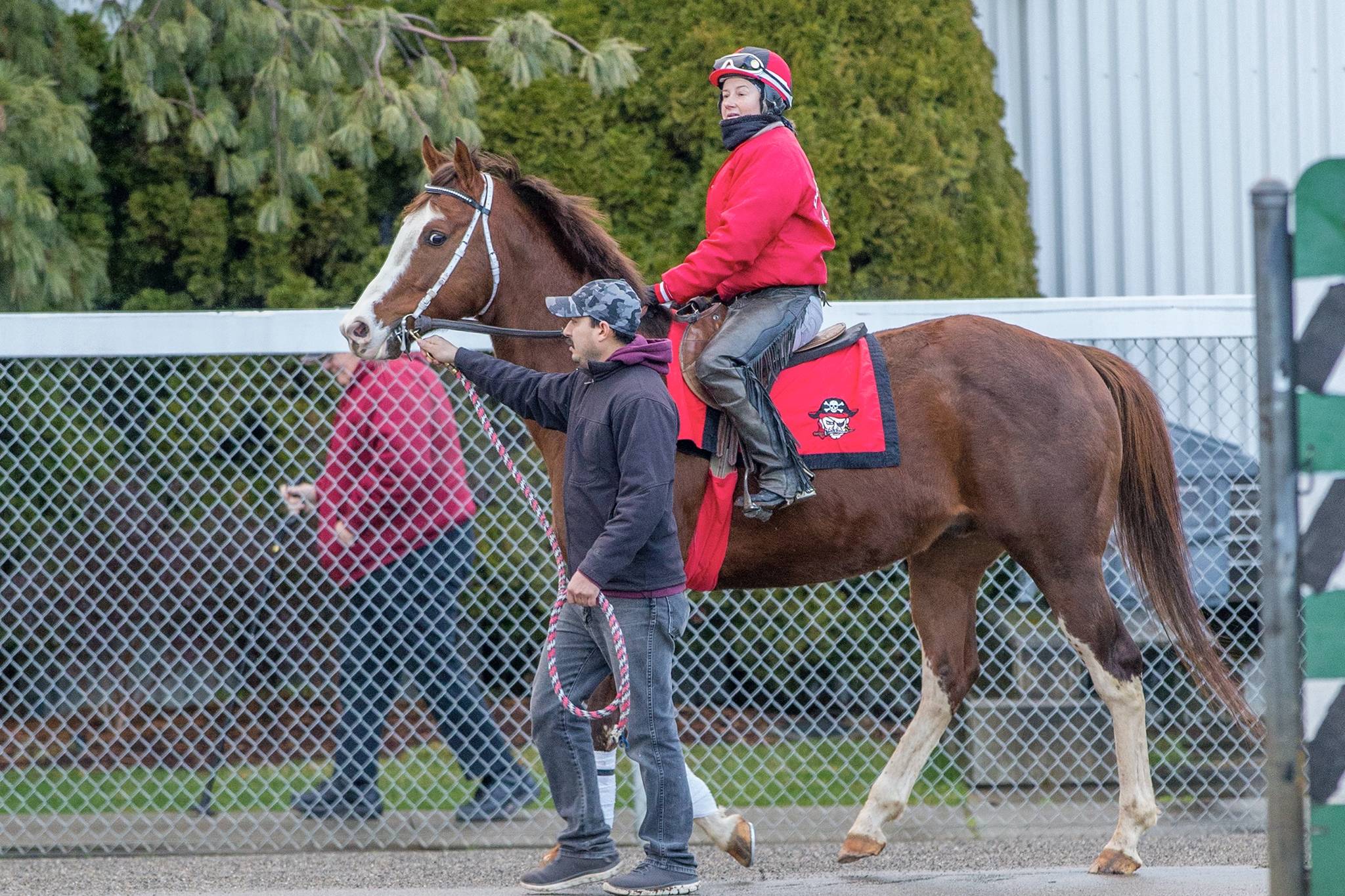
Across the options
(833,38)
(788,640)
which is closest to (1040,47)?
(833,38)

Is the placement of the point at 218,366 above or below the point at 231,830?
above

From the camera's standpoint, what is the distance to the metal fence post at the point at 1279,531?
2637 millimetres

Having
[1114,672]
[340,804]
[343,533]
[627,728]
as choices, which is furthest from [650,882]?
[343,533]

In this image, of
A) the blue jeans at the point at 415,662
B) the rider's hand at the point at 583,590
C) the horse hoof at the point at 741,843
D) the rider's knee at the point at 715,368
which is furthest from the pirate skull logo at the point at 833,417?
the blue jeans at the point at 415,662

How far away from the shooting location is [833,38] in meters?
6.53

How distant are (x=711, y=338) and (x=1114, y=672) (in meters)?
1.67

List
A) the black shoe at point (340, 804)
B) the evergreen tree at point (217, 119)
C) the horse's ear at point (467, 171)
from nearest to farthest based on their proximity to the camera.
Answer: the horse's ear at point (467, 171) → the black shoe at point (340, 804) → the evergreen tree at point (217, 119)

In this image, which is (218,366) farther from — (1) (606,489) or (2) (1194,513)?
(2) (1194,513)

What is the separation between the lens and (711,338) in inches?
169

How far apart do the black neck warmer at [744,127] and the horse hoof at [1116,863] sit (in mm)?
2518

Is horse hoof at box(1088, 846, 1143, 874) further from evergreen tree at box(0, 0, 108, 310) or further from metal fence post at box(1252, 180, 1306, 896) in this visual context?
evergreen tree at box(0, 0, 108, 310)

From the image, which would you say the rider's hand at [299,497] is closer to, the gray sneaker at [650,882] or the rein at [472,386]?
the rein at [472,386]

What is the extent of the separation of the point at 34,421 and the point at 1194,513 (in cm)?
464

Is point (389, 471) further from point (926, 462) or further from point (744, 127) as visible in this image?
point (926, 462)
